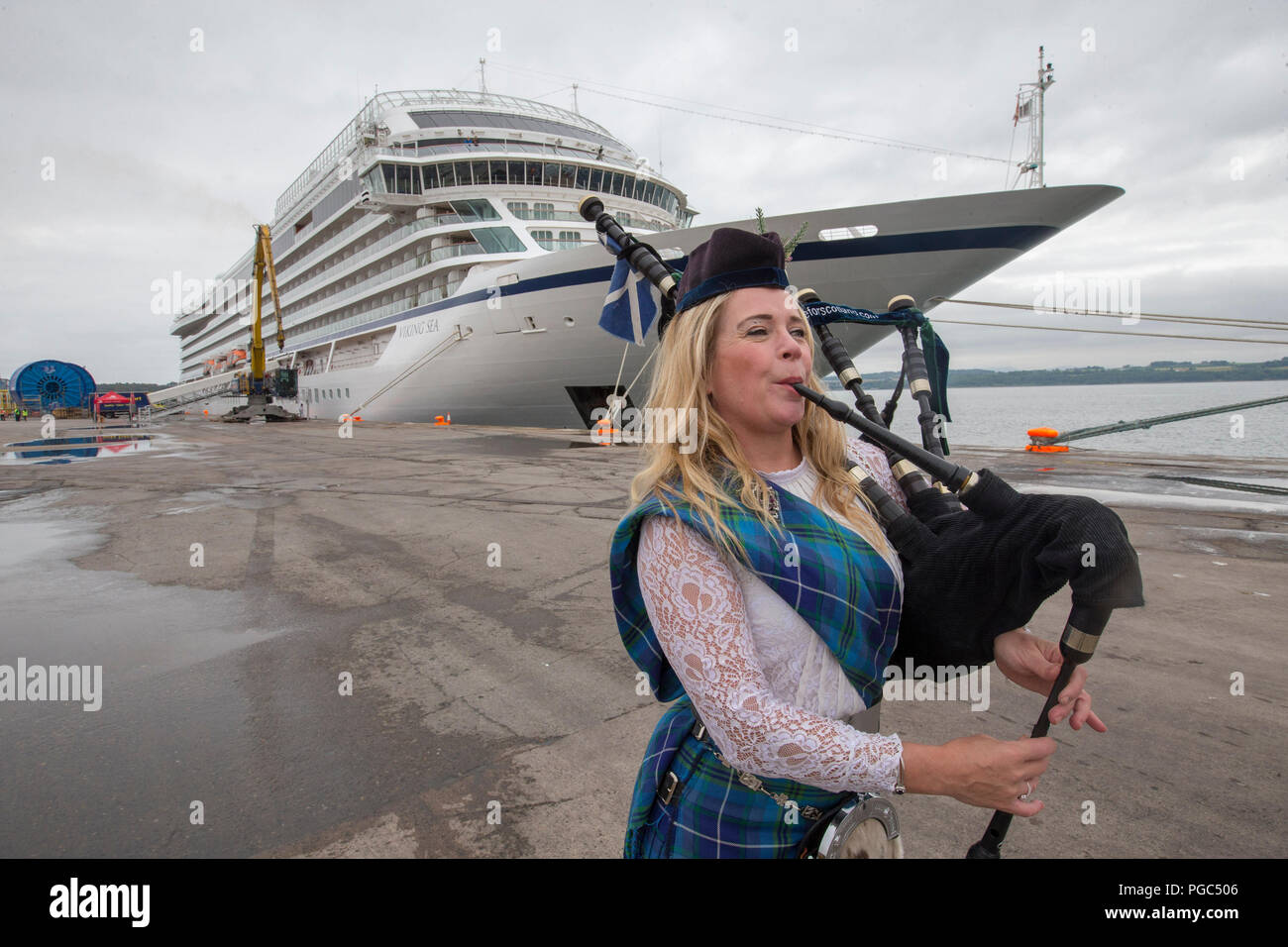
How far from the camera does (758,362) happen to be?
1.33m

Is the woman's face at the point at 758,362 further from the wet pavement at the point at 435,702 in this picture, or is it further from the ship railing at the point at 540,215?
the ship railing at the point at 540,215

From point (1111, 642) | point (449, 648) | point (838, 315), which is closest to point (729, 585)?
point (838, 315)

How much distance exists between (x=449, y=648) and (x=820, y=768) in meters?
3.20

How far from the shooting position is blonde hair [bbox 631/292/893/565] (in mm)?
1229

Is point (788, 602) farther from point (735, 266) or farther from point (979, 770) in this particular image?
point (735, 266)

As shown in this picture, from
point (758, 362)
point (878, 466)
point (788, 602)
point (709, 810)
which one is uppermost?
point (758, 362)

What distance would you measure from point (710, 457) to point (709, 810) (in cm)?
69

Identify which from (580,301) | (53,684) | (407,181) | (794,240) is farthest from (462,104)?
(53,684)

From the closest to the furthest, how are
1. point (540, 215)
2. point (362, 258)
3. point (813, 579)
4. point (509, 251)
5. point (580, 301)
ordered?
point (813, 579) < point (580, 301) < point (509, 251) < point (540, 215) < point (362, 258)

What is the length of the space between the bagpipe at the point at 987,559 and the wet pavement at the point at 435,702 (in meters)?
1.23

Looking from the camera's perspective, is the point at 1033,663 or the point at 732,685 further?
→ the point at 1033,663

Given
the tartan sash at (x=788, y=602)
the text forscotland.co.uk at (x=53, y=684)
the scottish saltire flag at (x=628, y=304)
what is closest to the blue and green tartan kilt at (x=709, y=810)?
the tartan sash at (x=788, y=602)

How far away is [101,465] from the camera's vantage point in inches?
513
